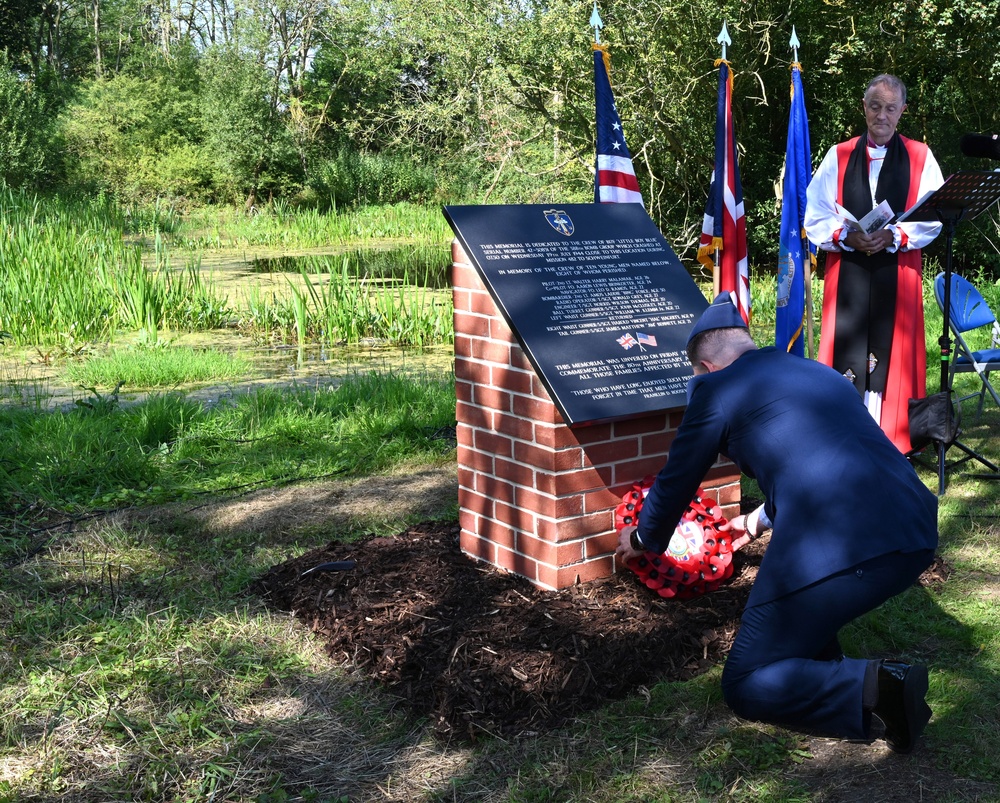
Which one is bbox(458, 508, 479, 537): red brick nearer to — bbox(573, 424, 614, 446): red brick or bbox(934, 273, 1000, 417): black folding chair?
bbox(573, 424, 614, 446): red brick

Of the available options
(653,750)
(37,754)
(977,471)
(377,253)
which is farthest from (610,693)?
(377,253)

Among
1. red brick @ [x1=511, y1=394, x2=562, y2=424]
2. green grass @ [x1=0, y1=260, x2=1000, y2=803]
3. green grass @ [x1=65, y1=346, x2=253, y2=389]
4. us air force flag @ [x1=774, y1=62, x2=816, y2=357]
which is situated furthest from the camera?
green grass @ [x1=65, y1=346, x2=253, y2=389]

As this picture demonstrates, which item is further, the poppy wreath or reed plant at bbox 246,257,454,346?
reed plant at bbox 246,257,454,346

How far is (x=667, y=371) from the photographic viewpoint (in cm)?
401

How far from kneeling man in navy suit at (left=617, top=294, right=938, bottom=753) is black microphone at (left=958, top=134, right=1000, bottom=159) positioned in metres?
2.46

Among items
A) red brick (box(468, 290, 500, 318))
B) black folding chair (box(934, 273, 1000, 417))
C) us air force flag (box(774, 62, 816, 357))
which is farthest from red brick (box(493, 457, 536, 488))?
us air force flag (box(774, 62, 816, 357))

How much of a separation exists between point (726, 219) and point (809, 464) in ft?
13.5

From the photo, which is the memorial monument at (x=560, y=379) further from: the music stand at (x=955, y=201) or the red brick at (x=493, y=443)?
the music stand at (x=955, y=201)

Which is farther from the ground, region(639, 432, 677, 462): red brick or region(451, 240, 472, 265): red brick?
region(451, 240, 472, 265): red brick

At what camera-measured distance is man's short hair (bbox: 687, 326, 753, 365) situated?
299cm

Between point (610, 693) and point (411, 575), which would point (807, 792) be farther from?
point (411, 575)

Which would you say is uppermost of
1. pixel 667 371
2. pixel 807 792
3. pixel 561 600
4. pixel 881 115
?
pixel 881 115

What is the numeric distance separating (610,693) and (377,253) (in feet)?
60.3

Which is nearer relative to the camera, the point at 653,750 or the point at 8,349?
the point at 653,750
